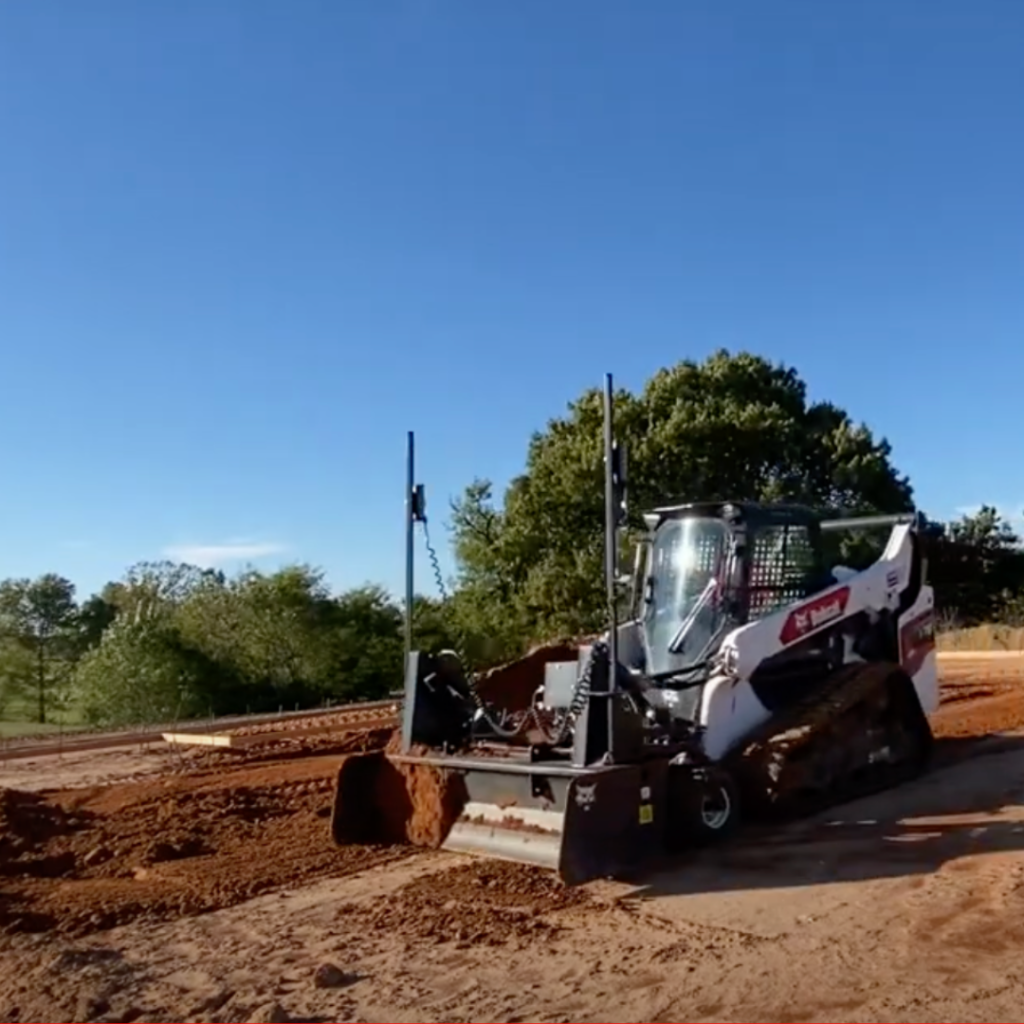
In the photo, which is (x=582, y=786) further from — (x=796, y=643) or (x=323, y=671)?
(x=323, y=671)

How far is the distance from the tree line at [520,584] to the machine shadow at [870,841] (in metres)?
19.9

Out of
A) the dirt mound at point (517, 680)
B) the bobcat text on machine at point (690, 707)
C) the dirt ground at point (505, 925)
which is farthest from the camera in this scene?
the dirt mound at point (517, 680)

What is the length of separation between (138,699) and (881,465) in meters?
20.3

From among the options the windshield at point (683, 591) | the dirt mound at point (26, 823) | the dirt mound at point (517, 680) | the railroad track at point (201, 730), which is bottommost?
the dirt mound at point (26, 823)

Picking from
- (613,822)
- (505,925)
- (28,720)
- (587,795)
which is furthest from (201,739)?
(28,720)

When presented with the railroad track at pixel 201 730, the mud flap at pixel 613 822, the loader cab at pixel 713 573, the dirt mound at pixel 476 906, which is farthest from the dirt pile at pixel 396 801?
the railroad track at pixel 201 730

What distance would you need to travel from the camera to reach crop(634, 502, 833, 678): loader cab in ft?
A: 32.5

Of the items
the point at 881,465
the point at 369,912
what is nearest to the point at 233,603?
the point at 881,465

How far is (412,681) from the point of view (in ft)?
31.3

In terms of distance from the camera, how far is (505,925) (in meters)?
7.02

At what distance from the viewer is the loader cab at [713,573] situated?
9.91m

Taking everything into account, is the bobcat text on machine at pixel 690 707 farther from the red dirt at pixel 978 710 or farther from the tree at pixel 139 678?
the tree at pixel 139 678

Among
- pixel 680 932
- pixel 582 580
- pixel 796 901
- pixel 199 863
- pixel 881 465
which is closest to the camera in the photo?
pixel 680 932

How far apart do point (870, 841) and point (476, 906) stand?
290 cm
